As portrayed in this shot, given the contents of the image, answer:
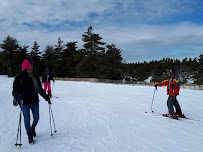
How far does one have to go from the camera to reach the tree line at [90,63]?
39.5 meters

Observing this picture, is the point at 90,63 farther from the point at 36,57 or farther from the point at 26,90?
the point at 26,90

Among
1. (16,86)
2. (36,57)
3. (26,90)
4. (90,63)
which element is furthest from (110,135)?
(36,57)

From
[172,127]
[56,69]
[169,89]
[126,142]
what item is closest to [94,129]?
[126,142]

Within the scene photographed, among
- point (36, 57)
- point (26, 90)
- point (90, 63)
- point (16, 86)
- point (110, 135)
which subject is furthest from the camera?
point (36, 57)

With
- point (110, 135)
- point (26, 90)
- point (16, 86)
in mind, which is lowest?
point (110, 135)

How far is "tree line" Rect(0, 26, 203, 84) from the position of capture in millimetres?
39500

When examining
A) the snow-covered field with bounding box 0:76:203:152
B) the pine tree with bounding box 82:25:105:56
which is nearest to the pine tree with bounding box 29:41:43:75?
the pine tree with bounding box 82:25:105:56

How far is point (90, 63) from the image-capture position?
44.8 m

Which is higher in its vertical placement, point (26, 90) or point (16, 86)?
point (16, 86)

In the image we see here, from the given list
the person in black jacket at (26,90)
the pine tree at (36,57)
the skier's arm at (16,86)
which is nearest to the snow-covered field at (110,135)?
the person in black jacket at (26,90)

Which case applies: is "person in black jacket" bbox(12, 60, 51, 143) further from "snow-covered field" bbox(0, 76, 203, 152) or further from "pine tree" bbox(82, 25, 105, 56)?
"pine tree" bbox(82, 25, 105, 56)

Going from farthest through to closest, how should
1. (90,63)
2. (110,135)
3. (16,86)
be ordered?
(90,63)
(110,135)
(16,86)

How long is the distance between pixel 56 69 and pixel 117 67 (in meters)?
24.4

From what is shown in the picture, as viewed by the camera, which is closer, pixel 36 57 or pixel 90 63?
pixel 90 63
